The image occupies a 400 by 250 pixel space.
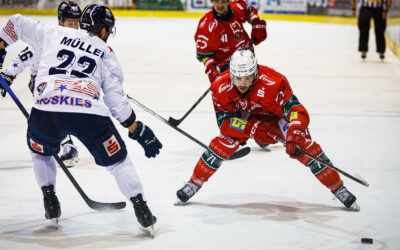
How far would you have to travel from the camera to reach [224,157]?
3.59 meters

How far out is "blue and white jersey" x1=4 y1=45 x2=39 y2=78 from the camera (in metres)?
4.41

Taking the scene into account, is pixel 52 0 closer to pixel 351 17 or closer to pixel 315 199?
pixel 351 17

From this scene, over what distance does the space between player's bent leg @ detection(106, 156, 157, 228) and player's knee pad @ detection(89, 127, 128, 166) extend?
0.17 feet

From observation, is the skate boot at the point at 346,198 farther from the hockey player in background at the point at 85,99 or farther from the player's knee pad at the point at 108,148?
the player's knee pad at the point at 108,148

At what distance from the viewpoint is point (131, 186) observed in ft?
10.3

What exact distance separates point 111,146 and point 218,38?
7.81 feet

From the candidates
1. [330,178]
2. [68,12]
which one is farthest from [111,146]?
[68,12]

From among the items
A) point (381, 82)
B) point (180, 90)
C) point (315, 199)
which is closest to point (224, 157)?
point (315, 199)

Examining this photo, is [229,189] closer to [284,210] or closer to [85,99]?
[284,210]

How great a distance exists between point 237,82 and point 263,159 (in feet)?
4.79

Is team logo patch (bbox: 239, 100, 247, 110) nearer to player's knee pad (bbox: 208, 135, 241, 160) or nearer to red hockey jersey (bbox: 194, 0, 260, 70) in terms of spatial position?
player's knee pad (bbox: 208, 135, 241, 160)

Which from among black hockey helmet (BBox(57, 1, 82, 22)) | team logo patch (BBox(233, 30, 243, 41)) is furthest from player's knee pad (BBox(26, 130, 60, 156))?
team logo patch (BBox(233, 30, 243, 41))

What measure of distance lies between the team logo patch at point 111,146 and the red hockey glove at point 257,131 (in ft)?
2.96

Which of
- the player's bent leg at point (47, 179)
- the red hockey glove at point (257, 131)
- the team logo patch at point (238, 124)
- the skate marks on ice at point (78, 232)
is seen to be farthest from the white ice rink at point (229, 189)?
the team logo patch at point (238, 124)
